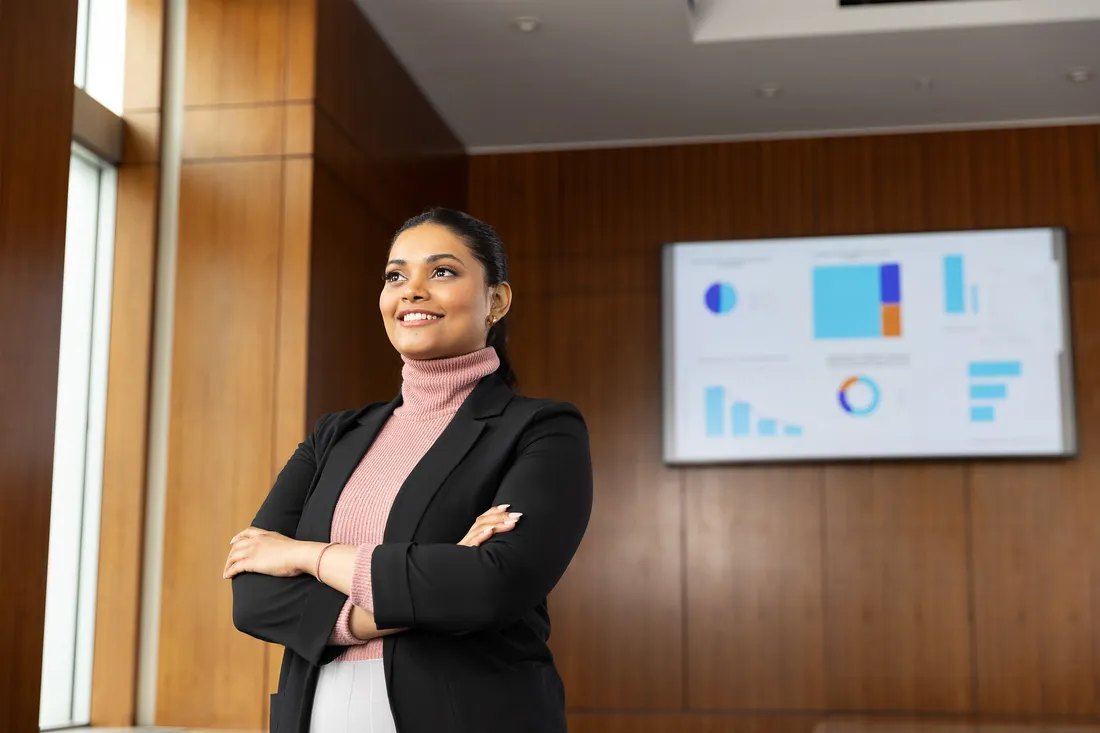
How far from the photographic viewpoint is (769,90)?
5773 mm

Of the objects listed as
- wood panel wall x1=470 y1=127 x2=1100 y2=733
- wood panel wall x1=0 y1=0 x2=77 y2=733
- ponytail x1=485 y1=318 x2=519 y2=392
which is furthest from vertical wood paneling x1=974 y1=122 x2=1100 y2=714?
ponytail x1=485 y1=318 x2=519 y2=392

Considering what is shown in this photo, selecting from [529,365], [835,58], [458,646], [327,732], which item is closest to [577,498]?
[458,646]

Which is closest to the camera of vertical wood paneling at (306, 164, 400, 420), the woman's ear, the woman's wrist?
the woman's wrist

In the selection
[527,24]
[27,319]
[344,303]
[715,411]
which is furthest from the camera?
[715,411]

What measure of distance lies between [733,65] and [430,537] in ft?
14.2

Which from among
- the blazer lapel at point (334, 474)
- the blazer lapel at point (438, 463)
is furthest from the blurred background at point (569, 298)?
the blazer lapel at point (438, 463)

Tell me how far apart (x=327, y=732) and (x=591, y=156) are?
17.0ft

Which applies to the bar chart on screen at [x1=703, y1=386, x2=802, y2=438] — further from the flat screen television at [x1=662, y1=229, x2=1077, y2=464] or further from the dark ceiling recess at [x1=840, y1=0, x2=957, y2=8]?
the dark ceiling recess at [x1=840, y1=0, x2=957, y2=8]

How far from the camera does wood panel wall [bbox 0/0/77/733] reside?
310cm

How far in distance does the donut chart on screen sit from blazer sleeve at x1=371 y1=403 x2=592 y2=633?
441 cm

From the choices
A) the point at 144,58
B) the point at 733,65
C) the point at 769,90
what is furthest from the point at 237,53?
the point at 769,90

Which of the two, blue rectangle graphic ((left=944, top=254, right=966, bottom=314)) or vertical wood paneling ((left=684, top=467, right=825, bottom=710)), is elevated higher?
blue rectangle graphic ((left=944, top=254, right=966, bottom=314))

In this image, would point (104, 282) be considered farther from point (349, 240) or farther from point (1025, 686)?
point (1025, 686)

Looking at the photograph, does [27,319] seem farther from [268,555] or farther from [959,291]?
[959,291]
